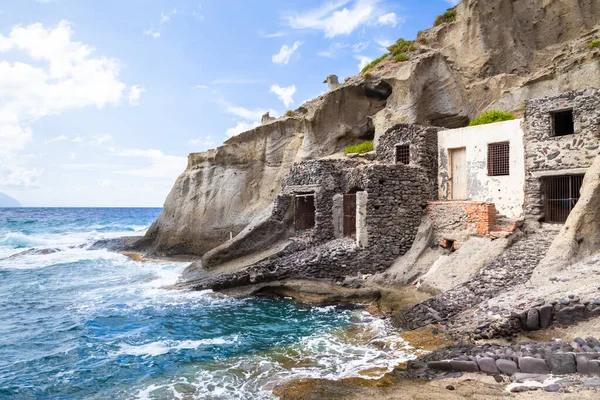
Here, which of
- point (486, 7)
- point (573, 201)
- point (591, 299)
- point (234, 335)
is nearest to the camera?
point (591, 299)

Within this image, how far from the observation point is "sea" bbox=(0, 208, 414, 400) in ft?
32.8

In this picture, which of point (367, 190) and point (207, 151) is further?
point (207, 151)

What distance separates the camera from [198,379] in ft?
33.3

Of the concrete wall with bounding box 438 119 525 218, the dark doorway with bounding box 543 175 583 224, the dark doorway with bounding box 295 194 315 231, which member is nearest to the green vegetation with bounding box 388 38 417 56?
the concrete wall with bounding box 438 119 525 218

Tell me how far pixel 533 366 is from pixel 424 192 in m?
11.9

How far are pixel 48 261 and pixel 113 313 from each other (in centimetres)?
1970

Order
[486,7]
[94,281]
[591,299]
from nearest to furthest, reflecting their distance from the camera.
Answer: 1. [591,299]
2. [94,281]
3. [486,7]

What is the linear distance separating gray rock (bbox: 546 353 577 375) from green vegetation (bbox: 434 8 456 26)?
3188cm

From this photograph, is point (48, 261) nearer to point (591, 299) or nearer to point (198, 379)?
point (198, 379)

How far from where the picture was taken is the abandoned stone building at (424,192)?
1514 cm

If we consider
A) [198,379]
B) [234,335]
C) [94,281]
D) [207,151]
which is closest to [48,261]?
[94,281]

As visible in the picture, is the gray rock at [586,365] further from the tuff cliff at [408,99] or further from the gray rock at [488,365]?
the tuff cliff at [408,99]

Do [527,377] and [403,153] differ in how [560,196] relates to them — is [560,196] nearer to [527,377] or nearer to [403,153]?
[403,153]

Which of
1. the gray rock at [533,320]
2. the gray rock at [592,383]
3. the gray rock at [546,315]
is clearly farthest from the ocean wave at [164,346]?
the gray rock at [592,383]
